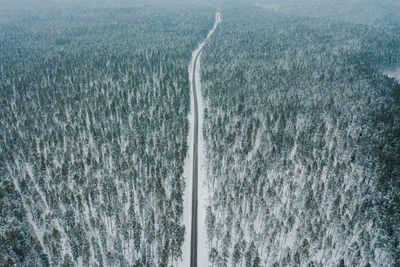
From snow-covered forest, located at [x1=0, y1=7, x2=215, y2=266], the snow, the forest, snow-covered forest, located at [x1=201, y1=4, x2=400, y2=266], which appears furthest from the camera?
the snow

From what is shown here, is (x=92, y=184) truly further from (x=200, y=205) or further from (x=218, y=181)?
(x=218, y=181)

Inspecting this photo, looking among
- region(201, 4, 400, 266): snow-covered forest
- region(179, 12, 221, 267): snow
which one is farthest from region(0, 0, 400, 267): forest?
region(179, 12, 221, 267): snow

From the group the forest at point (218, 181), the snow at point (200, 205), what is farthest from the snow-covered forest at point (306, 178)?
the snow at point (200, 205)

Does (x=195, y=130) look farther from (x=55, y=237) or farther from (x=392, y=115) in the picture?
(x=392, y=115)

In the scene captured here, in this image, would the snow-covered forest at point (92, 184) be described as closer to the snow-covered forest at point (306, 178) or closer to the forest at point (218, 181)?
the forest at point (218, 181)

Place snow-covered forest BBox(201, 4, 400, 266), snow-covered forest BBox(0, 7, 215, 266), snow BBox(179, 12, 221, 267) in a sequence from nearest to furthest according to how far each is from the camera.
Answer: snow-covered forest BBox(0, 7, 215, 266) → snow-covered forest BBox(201, 4, 400, 266) → snow BBox(179, 12, 221, 267)

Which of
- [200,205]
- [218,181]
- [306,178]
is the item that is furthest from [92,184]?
[306,178]

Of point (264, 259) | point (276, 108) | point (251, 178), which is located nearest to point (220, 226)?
point (264, 259)

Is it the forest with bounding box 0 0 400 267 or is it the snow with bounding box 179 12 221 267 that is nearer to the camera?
the forest with bounding box 0 0 400 267

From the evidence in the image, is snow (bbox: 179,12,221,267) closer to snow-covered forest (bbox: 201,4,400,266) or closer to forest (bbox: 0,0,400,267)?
forest (bbox: 0,0,400,267)

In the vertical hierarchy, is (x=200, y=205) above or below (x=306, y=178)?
below

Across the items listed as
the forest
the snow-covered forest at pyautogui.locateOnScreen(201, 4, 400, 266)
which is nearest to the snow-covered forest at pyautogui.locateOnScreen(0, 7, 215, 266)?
the forest
